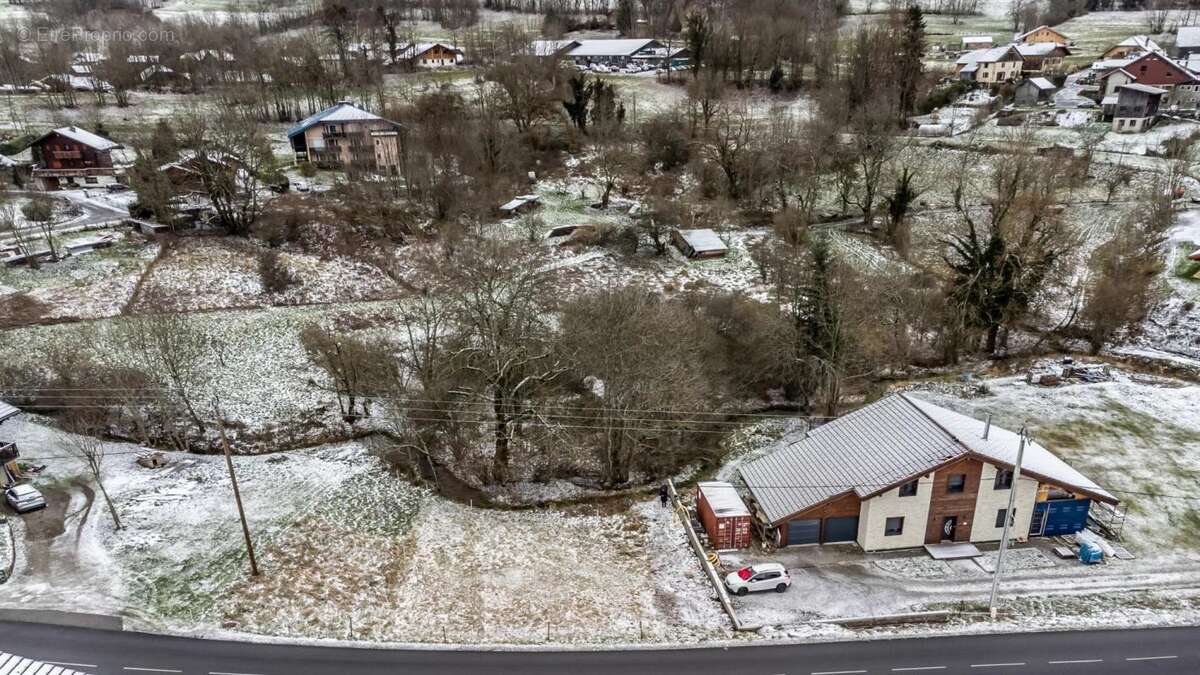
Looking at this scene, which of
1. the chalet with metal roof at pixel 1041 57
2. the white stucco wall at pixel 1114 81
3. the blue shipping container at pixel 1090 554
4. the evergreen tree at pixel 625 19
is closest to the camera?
the blue shipping container at pixel 1090 554

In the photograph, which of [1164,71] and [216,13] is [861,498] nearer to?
[1164,71]

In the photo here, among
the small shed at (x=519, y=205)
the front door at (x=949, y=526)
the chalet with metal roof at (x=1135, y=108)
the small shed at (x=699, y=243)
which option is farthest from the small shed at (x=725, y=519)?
the chalet with metal roof at (x=1135, y=108)

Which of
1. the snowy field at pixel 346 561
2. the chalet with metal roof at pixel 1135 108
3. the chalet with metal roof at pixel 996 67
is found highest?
the chalet with metal roof at pixel 996 67

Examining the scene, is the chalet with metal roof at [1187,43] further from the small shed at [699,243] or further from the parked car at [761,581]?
the parked car at [761,581]

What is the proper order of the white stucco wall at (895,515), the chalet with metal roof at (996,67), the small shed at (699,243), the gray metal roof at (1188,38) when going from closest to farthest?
the white stucco wall at (895,515)
the small shed at (699,243)
the chalet with metal roof at (996,67)
the gray metal roof at (1188,38)

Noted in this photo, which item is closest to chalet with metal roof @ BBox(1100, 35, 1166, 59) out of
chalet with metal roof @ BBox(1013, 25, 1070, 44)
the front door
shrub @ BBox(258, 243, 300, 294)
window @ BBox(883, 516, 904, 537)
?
chalet with metal roof @ BBox(1013, 25, 1070, 44)

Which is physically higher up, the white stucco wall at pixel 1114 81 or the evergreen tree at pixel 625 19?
the evergreen tree at pixel 625 19

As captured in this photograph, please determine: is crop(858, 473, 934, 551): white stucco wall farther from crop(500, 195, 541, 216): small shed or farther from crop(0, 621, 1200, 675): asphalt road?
crop(500, 195, 541, 216): small shed
